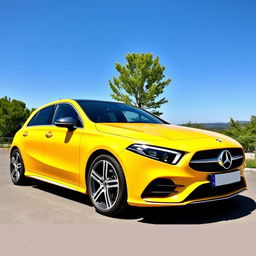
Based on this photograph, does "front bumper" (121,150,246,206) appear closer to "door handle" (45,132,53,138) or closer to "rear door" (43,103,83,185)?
"rear door" (43,103,83,185)

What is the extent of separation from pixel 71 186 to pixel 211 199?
80.9 inches

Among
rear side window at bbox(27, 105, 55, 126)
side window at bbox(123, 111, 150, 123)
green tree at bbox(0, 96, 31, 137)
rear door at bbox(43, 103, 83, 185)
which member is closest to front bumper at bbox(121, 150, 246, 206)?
rear door at bbox(43, 103, 83, 185)

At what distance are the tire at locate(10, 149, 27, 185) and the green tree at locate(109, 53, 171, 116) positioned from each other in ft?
93.6

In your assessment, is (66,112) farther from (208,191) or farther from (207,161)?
(208,191)

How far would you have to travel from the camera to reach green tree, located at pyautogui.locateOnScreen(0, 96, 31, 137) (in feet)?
140

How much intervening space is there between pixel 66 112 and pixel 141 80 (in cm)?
3032

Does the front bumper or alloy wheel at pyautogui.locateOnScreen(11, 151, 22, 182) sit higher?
the front bumper

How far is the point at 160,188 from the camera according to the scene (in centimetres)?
359

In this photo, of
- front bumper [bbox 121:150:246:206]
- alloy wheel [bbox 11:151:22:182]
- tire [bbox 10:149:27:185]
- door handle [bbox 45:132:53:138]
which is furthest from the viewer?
alloy wheel [bbox 11:151:22:182]

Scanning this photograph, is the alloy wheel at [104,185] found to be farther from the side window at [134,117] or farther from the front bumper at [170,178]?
the side window at [134,117]

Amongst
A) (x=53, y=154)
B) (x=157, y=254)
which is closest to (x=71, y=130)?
(x=53, y=154)

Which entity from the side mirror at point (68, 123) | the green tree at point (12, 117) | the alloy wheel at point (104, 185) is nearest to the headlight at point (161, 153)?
the alloy wheel at point (104, 185)

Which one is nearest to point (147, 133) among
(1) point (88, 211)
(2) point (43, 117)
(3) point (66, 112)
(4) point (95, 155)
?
(4) point (95, 155)

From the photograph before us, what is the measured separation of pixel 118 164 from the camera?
12.5 ft
